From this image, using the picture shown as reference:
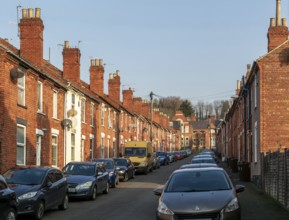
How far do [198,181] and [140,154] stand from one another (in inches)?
1141

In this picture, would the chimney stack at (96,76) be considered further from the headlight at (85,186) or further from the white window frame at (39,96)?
the headlight at (85,186)

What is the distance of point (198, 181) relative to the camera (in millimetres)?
12227

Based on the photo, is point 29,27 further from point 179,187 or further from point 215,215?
point 215,215

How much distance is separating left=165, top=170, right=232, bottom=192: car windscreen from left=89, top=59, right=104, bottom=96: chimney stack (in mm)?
31634

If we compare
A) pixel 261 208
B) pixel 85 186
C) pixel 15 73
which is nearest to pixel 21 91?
pixel 15 73

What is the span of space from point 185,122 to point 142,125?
77.3 meters

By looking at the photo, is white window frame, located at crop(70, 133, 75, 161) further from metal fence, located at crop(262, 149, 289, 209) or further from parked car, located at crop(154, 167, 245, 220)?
parked car, located at crop(154, 167, 245, 220)

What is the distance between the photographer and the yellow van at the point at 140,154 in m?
40.0

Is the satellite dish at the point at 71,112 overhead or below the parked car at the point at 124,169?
overhead

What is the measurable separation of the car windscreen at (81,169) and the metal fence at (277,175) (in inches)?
291

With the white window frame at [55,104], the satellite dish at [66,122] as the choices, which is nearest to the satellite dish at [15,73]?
the white window frame at [55,104]

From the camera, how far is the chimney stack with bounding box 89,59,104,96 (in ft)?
143

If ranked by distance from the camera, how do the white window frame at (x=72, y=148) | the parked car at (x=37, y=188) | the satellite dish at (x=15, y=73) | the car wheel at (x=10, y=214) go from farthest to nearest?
the white window frame at (x=72, y=148) < the satellite dish at (x=15, y=73) < the parked car at (x=37, y=188) < the car wheel at (x=10, y=214)

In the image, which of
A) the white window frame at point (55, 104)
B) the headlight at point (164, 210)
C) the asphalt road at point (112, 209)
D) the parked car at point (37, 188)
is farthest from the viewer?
the white window frame at point (55, 104)
